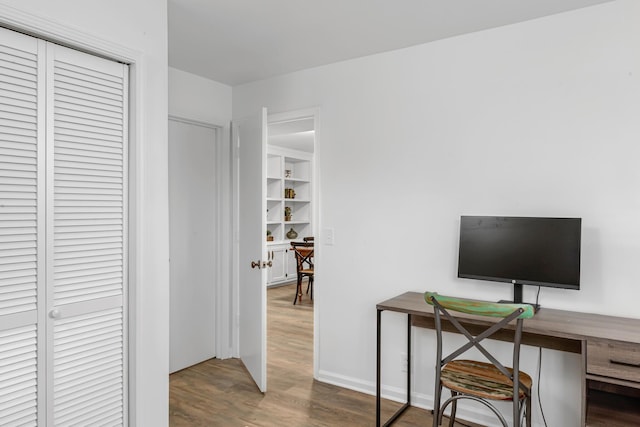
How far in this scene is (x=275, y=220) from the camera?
7547 mm

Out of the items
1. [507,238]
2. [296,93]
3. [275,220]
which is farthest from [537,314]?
[275,220]

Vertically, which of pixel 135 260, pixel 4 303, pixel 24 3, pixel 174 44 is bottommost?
pixel 4 303

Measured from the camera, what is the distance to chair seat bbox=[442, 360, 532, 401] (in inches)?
78.7

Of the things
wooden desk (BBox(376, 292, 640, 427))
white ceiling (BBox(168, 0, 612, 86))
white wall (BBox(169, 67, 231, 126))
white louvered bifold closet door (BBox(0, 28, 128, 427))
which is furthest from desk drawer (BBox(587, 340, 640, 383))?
white wall (BBox(169, 67, 231, 126))

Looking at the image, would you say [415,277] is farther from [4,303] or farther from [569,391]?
[4,303]

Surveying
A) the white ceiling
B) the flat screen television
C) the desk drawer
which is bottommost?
the desk drawer

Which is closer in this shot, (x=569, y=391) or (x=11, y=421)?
(x=11, y=421)

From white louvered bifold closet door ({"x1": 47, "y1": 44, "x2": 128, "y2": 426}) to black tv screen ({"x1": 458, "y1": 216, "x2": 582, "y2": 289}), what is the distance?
1949mm

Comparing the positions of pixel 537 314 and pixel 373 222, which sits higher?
pixel 373 222

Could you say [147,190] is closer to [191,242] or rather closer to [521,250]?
[191,242]

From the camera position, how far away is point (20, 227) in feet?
5.77

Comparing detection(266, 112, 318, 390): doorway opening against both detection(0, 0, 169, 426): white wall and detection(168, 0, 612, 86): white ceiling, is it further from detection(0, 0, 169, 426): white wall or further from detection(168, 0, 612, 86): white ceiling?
detection(0, 0, 169, 426): white wall

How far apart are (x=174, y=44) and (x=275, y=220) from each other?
4838mm

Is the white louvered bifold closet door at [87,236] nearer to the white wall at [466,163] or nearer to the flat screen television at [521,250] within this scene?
the white wall at [466,163]
